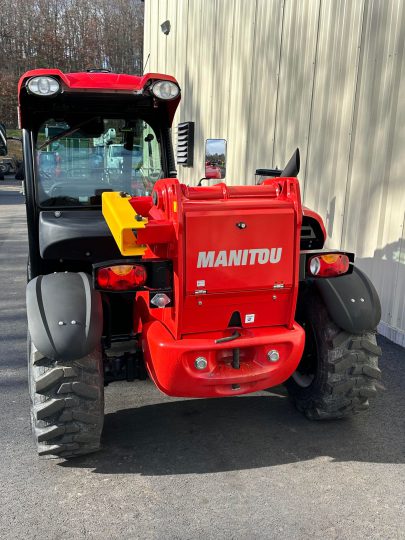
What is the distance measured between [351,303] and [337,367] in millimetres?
401

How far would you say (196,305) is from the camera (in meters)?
2.56

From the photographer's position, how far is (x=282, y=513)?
99.3 inches

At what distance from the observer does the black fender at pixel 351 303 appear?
3.01 metres

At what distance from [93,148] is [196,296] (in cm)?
191

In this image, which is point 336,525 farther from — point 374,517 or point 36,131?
point 36,131

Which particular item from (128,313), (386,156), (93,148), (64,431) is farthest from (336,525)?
(386,156)

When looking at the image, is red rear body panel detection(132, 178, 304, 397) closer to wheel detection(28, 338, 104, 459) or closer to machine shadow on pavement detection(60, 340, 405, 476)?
wheel detection(28, 338, 104, 459)

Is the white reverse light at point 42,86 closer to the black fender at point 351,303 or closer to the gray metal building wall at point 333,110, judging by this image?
the black fender at point 351,303

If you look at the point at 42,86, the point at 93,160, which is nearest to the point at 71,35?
the point at 93,160

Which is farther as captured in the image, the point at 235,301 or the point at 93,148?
the point at 93,148

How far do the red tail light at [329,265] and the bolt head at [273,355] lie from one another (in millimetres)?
498

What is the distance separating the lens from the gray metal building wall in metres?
4.82

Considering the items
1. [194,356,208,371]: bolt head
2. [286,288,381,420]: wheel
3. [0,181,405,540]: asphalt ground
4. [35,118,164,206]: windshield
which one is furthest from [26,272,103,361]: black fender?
[286,288,381,420]: wheel

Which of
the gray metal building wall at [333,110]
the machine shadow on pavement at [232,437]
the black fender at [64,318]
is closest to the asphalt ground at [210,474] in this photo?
the machine shadow on pavement at [232,437]
